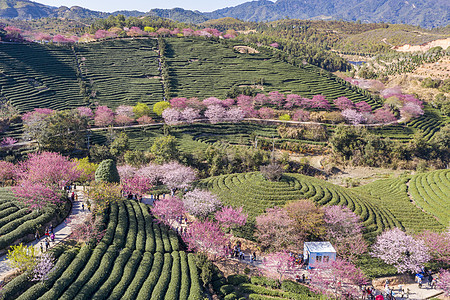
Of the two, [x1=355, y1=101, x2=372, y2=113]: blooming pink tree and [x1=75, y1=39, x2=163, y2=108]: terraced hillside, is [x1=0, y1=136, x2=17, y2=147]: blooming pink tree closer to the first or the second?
[x1=75, y1=39, x2=163, y2=108]: terraced hillside

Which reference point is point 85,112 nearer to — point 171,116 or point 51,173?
point 171,116

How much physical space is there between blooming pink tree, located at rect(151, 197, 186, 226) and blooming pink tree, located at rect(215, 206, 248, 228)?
15.2 ft

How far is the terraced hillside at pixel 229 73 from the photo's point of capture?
283 ft

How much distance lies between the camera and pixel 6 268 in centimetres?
2088

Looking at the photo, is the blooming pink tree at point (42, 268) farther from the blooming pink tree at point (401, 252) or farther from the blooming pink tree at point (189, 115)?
the blooming pink tree at point (189, 115)

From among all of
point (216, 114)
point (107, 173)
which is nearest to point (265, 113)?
point (216, 114)

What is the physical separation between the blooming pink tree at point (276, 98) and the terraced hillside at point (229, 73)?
9113 mm

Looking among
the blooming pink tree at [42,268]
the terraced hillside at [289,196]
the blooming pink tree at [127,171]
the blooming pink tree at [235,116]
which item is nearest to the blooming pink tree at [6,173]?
the blooming pink tree at [127,171]

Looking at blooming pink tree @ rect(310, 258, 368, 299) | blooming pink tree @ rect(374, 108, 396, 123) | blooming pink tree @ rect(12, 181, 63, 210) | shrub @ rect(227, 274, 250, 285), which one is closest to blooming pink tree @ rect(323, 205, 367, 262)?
blooming pink tree @ rect(310, 258, 368, 299)

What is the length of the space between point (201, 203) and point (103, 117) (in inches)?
1675

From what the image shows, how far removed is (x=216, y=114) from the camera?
7194cm

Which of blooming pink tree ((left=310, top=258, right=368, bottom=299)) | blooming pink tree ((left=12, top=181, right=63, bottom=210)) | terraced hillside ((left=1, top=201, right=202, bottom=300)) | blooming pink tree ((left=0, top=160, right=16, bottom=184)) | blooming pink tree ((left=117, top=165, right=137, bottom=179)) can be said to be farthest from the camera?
blooming pink tree ((left=117, top=165, right=137, bottom=179))

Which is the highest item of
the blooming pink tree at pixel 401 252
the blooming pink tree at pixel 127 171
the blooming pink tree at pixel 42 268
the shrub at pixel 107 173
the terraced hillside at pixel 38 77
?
the terraced hillside at pixel 38 77

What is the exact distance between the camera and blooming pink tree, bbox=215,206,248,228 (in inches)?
1233
